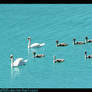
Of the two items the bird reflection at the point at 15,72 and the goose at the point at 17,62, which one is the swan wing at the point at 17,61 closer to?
the goose at the point at 17,62

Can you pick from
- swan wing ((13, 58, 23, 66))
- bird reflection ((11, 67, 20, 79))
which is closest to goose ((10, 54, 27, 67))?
swan wing ((13, 58, 23, 66))

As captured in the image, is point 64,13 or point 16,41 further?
point 64,13

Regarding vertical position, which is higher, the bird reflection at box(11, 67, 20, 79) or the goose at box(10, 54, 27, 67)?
the goose at box(10, 54, 27, 67)

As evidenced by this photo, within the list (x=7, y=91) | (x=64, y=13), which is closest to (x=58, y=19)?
(x=64, y=13)

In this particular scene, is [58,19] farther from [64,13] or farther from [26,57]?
[26,57]

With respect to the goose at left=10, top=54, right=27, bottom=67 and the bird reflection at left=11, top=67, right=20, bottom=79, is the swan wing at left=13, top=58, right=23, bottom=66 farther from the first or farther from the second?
the bird reflection at left=11, top=67, right=20, bottom=79

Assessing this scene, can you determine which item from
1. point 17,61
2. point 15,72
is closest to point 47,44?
point 17,61

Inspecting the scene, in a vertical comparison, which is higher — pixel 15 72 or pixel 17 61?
pixel 17 61

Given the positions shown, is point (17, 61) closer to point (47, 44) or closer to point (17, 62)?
point (17, 62)
